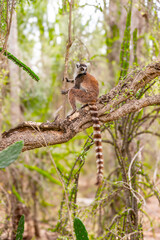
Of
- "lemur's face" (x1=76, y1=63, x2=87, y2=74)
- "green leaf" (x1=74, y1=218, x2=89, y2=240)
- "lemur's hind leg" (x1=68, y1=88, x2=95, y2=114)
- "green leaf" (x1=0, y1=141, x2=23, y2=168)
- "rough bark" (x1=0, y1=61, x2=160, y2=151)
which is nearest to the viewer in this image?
"green leaf" (x1=0, y1=141, x2=23, y2=168)

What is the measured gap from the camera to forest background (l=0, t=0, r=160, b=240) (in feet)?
11.3

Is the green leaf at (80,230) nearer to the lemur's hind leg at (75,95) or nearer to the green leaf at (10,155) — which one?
the green leaf at (10,155)

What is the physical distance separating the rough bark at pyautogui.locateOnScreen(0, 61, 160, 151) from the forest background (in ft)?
0.04

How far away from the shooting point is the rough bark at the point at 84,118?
10.4 feet

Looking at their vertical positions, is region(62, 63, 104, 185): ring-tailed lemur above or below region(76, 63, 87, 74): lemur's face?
below

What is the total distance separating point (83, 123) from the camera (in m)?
3.44

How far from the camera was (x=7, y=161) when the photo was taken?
258 centimetres

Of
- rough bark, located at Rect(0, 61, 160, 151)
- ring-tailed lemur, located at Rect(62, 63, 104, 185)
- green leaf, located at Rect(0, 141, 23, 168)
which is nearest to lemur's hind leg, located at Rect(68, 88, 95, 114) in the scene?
ring-tailed lemur, located at Rect(62, 63, 104, 185)

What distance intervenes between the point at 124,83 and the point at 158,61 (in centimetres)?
50

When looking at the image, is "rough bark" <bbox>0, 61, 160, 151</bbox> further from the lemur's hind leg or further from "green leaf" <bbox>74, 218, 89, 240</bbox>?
"green leaf" <bbox>74, 218, 89, 240</bbox>

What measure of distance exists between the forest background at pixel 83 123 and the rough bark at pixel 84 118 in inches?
0.5

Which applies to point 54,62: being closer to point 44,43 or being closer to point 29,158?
point 44,43

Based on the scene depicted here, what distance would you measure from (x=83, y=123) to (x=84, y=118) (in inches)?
2.6

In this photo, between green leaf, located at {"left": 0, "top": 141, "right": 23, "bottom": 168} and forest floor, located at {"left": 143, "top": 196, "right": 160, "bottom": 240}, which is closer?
green leaf, located at {"left": 0, "top": 141, "right": 23, "bottom": 168}
